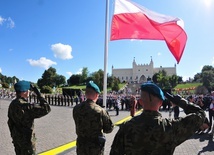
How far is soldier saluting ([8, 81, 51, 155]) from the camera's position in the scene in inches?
159

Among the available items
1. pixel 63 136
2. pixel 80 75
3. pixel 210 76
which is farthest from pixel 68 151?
pixel 80 75

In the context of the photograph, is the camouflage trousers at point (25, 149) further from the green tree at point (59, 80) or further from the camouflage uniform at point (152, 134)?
the green tree at point (59, 80)

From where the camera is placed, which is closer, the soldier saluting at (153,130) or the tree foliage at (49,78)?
the soldier saluting at (153,130)

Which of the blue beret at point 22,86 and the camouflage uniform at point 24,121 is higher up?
the blue beret at point 22,86

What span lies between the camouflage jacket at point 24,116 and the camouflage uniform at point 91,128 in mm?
610

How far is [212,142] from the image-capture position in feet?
31.7

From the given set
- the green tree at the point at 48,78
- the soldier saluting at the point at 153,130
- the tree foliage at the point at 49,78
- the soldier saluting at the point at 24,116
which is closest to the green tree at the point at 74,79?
the tree foliage at the point at 49,78

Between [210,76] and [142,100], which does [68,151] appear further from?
[210,76]

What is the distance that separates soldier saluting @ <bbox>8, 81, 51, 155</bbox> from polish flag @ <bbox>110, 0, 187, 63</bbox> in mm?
4405

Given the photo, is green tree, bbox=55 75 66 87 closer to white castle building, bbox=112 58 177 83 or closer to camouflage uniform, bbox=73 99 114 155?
white castle building, bbox=112 58 177 83

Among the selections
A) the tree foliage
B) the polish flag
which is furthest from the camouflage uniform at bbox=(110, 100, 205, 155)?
the tree foliage

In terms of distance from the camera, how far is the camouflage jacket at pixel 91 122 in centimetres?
404

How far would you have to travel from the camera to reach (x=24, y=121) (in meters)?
4.08

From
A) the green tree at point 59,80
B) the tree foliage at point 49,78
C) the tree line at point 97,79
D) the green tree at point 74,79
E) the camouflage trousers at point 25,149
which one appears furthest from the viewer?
the green tree at point 74,79
